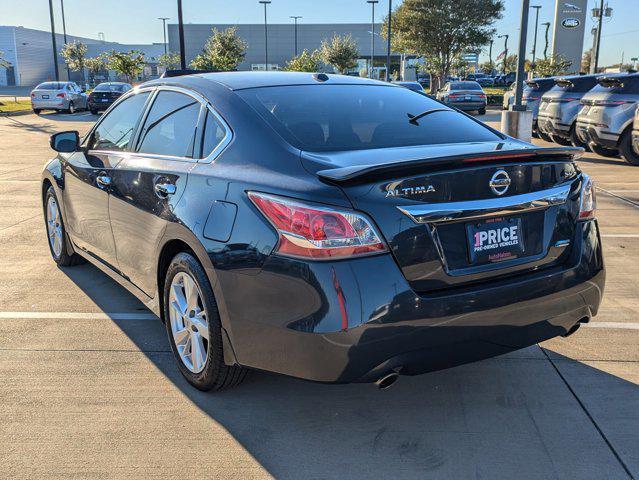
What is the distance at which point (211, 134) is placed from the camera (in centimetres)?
341

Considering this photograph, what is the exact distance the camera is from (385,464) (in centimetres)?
280

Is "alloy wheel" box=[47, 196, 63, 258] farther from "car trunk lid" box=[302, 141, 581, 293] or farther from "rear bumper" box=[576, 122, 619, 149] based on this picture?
"rear bumper" box=[576, 122, 619, 149]

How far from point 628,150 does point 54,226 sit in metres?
10.8

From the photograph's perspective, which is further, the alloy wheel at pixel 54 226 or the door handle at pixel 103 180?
the alloy wheel at pixel 54 226

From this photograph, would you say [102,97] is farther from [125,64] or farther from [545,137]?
[545,137]

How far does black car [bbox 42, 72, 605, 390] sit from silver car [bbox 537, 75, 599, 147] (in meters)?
11.9

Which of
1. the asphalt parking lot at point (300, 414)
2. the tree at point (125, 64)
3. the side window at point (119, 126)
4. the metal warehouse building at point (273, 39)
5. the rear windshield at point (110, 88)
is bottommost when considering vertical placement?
the asphalt parking lot at point (300, 414)

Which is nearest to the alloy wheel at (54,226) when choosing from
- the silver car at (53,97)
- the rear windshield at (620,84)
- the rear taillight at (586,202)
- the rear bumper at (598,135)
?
the rear taillight at (586,202)

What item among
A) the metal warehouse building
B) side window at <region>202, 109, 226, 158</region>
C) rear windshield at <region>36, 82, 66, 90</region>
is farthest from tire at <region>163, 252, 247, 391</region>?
the metal warehouse building

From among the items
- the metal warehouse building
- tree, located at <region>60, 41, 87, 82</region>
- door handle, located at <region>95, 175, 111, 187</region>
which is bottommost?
door handle, located at <region>95, 175, 111, 187</region>

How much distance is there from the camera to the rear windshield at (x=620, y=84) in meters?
12.3

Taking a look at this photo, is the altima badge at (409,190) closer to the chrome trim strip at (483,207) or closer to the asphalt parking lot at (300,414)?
the chrome trim strip at (483,207)

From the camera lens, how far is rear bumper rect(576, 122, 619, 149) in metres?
12.5

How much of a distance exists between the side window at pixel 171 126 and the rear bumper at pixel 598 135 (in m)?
10.7
